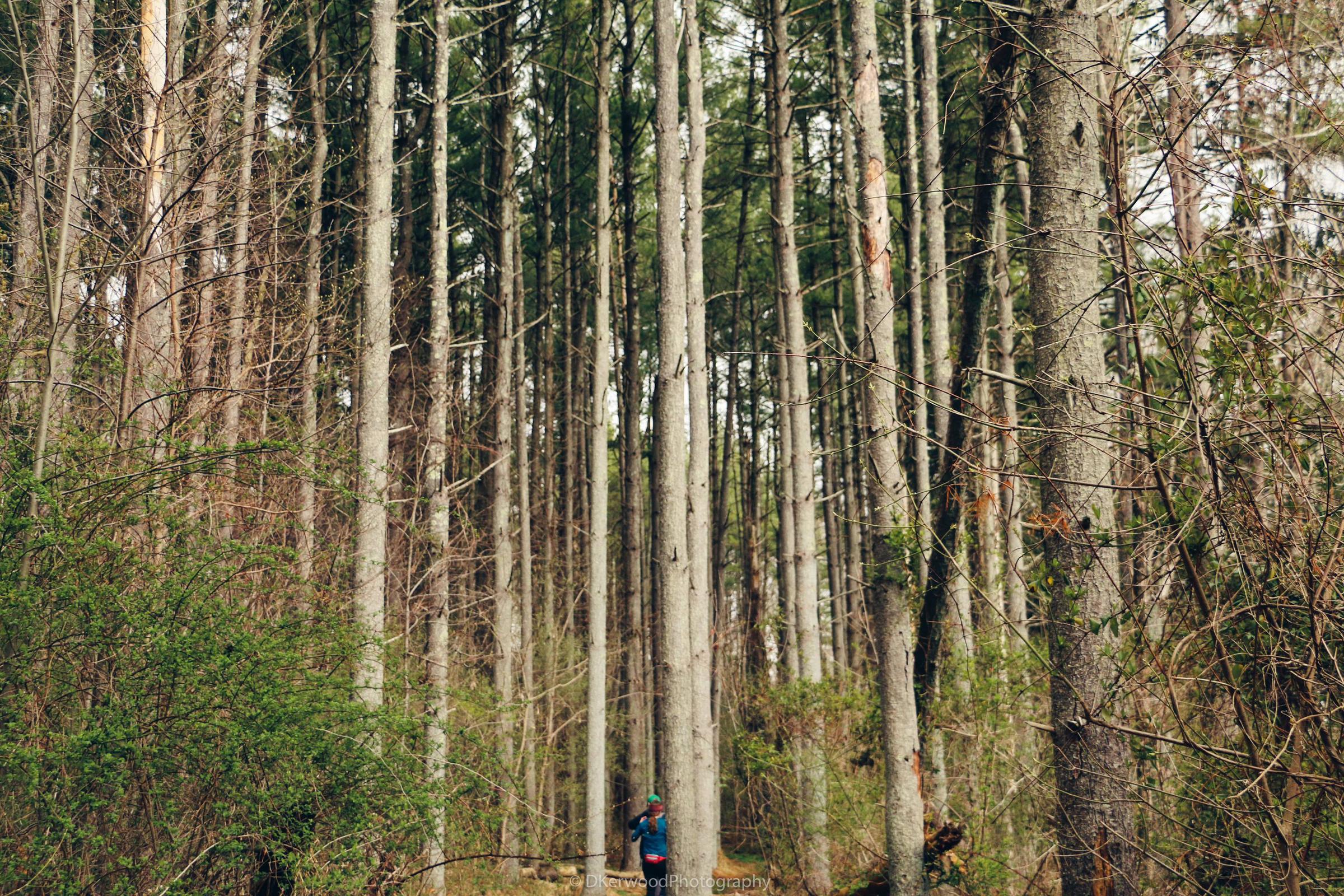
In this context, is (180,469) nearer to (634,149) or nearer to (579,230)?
(634,149)

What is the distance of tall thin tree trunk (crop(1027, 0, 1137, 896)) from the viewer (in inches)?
141

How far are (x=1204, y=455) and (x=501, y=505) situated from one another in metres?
10.9

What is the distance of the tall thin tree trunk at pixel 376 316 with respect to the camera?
799 centimetres

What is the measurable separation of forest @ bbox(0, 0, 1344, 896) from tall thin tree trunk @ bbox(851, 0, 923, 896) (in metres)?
0.03

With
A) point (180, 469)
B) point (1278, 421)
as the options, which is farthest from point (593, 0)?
point (1278, 421)

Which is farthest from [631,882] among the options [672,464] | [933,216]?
[933,216]

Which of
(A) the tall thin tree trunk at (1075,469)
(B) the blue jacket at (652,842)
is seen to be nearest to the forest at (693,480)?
(A) the tall thin tree trunk at (1075,469)

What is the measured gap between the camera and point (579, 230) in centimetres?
1891

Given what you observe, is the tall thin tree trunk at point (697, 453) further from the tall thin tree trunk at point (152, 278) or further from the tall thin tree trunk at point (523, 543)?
the tall thin tree trunk at point (152, 278)

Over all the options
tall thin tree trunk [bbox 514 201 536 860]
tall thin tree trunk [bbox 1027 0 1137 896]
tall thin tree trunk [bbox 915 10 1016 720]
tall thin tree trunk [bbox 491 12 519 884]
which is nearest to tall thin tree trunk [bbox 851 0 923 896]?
tall thin tree trunk [bbox 915 10 1016 720]

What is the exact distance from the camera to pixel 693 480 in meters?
11.4

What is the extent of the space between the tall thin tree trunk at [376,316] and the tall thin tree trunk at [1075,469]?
560 cm

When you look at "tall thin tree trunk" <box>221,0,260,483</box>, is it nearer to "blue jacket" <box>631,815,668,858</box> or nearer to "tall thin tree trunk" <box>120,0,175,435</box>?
"tall thin tree trunk" <box>120,0,175,435</box>

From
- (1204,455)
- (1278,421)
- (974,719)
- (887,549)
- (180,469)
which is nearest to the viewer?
(1204,455)
